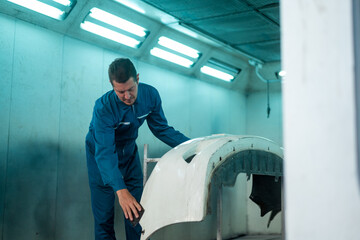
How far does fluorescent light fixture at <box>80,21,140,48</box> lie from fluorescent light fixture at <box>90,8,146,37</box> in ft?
0.22

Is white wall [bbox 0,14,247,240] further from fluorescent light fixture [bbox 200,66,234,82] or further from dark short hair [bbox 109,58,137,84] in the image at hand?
fluorescent light fixture [bbox 200,66,234,82]

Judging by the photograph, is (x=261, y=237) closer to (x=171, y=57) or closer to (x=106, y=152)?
(x=171, y=57)

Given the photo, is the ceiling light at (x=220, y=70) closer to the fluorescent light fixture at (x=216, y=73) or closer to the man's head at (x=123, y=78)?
the fluorescent light fixture at (x=216, y=73)

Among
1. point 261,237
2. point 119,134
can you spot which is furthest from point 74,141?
point 261,237

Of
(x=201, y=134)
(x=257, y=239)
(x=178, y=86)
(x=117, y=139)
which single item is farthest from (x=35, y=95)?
(x=257, y=239)

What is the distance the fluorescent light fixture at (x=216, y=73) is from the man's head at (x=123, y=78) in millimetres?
2343

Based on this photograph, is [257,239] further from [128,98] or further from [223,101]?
[128,98]

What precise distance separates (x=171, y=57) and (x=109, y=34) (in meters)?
0.93

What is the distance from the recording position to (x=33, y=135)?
3102 millimetres

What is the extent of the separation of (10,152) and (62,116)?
1.73ft

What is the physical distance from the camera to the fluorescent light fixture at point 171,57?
4.22 metres

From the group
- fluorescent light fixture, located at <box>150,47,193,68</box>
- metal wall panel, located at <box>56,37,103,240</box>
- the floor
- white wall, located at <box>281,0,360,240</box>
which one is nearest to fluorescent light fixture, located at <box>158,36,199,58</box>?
fluorescent light fixture, located at <box>150,47,193,68</box>

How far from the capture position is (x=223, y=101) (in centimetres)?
549

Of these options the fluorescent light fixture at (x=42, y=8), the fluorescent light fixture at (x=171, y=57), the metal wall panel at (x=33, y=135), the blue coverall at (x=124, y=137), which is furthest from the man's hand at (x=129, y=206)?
the fluorescent light fixture at (x=171, y=57)
